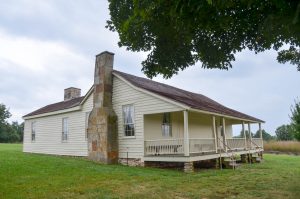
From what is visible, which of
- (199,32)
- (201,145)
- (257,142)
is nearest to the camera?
(199,32)

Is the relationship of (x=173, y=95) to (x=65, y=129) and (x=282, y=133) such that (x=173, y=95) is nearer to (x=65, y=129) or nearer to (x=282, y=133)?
(x=65, y=129)

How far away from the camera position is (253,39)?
1038 cm

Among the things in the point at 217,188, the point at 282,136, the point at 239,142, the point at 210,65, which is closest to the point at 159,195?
the point at 217,188

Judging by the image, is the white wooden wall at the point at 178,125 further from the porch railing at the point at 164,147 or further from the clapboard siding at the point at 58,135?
the clapboard siding at the point at 58,135

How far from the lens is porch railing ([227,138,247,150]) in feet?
67.9

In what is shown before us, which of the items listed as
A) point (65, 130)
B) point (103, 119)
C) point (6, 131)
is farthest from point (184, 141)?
point (6, 131)

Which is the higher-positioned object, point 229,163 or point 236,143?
point 236,143

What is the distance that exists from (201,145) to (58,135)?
12.0 metres

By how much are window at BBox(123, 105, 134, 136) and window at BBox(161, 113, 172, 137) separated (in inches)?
83.7

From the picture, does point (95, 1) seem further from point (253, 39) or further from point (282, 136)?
point (282, 136)

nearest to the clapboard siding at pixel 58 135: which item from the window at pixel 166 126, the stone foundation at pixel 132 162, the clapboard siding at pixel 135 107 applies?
the clapboard siding at pixel 135 107

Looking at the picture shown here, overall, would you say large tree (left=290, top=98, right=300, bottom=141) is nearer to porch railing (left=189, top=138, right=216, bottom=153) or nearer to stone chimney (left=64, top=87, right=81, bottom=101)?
porch railing (left=189, top=138, right=216, bottom=153)

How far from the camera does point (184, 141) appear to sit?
15539 mm

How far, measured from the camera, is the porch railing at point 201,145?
1627 centimetres
